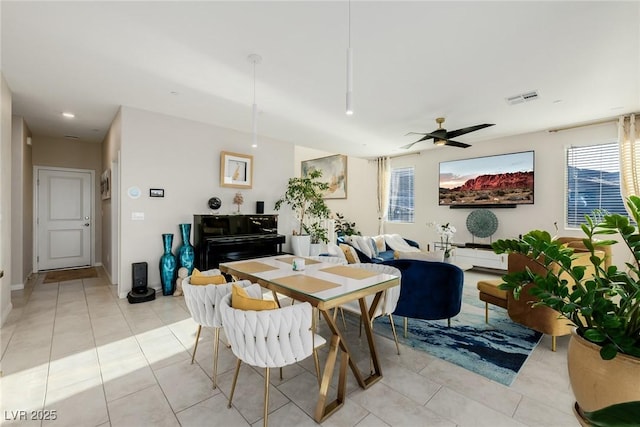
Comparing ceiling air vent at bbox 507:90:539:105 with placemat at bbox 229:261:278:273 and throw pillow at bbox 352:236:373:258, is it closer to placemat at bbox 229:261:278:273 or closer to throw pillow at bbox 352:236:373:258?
throw pillow at bbox 352:236:373:258

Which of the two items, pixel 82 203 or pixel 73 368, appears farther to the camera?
pixel 82 203

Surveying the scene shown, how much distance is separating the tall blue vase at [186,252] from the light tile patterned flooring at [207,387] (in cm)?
141

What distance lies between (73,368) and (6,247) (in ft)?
7.08

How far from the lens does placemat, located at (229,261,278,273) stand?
2.49m

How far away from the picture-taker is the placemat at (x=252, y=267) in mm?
2488

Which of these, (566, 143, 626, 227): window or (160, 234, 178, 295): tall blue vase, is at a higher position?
(566, 143, 626, 227): window

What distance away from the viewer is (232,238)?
14.8 ft

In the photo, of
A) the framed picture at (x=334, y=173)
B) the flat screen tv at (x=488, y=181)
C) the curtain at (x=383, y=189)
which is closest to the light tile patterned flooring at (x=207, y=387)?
the flat screen tv at (x=488, y=181)

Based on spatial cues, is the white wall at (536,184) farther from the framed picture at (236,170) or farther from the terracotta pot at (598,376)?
the terracotta pot at (598,376)

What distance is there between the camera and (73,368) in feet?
7.50

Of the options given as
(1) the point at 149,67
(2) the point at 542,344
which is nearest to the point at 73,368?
(1) the point at 149,67

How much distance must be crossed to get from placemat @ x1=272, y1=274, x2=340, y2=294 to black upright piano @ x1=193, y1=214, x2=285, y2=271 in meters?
2.54

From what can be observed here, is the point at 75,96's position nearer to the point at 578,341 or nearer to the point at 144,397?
the point at 144,397

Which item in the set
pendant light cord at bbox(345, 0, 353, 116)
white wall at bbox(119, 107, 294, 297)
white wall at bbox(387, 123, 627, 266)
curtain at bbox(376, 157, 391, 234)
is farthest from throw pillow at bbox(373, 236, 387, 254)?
pendant light cord at bbox(345, 0, 353, 116)
